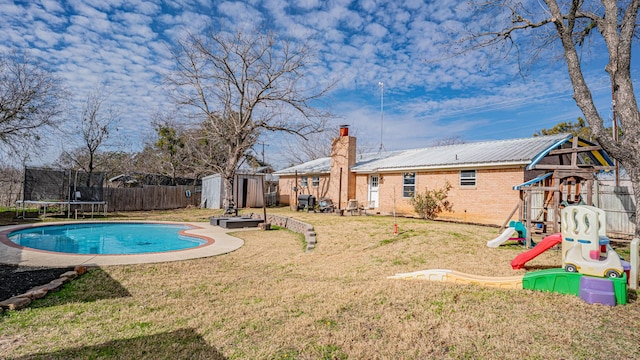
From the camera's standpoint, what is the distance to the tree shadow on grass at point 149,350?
124 inches

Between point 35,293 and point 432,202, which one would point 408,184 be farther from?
point 35,293

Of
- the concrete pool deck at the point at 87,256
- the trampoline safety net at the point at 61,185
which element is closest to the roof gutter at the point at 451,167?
the concrete pool deck at the point at 87,256

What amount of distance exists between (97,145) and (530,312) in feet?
82.1

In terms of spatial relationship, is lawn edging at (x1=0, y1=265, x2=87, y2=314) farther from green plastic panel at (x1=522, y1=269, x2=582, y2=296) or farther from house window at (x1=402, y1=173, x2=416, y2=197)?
house window at (x1=402, y1=173, x2=416, y2=197)

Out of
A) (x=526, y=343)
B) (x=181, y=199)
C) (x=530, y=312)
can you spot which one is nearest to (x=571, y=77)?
(x=530, y=312)

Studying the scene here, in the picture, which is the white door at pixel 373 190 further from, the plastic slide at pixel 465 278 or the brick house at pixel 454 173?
the plastic slide at pixel 465 278

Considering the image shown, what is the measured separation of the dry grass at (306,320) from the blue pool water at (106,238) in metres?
3.95

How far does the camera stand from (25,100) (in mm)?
14656

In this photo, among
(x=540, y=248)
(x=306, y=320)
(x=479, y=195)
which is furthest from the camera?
(x=479, y=195)

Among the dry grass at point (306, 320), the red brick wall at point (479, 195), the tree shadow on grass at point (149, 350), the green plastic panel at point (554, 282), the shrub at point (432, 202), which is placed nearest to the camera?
the tree shadow on grass at point (149, 350)

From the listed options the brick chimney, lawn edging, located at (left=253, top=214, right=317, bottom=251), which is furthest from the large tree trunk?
the brick chimney

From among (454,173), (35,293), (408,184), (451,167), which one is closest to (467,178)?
(454,173)

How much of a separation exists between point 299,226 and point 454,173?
23.5ft

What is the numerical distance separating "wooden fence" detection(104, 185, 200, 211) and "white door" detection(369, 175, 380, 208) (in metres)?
13.2
